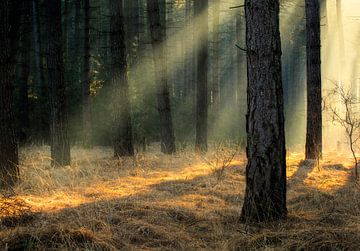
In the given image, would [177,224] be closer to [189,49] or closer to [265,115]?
[265,115]

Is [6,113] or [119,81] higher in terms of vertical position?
[119,81]

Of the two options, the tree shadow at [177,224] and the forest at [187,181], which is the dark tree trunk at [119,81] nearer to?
the forest at [187,181]

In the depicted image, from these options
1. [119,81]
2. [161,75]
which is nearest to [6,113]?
[119,81]

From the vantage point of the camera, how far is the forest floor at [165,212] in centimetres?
470

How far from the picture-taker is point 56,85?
35.7ft

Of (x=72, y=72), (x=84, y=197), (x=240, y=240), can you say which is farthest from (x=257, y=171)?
(x=72, y=72)

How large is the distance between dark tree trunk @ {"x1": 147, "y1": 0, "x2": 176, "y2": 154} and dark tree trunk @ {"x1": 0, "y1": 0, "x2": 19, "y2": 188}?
6000 mm

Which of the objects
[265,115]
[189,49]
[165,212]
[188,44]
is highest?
[188,44]

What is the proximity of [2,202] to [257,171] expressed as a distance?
3.49m

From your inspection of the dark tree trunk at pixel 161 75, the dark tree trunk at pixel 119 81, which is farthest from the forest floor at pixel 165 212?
the dark tree trunk at pixel 161 75

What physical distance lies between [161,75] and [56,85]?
3.98 meters

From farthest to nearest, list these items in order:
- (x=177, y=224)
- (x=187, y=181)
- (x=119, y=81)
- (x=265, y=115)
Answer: (x=119, y=81)
(x=187, y=181)
(x=177, y=224)
(x=265, y=115)

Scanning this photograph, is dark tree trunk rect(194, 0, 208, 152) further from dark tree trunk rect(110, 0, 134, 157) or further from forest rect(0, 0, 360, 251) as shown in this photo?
dark tree trunk rect(110, 0, 134, 157)

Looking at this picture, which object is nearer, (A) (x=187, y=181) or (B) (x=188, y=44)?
(A) (x=187, y=181)
